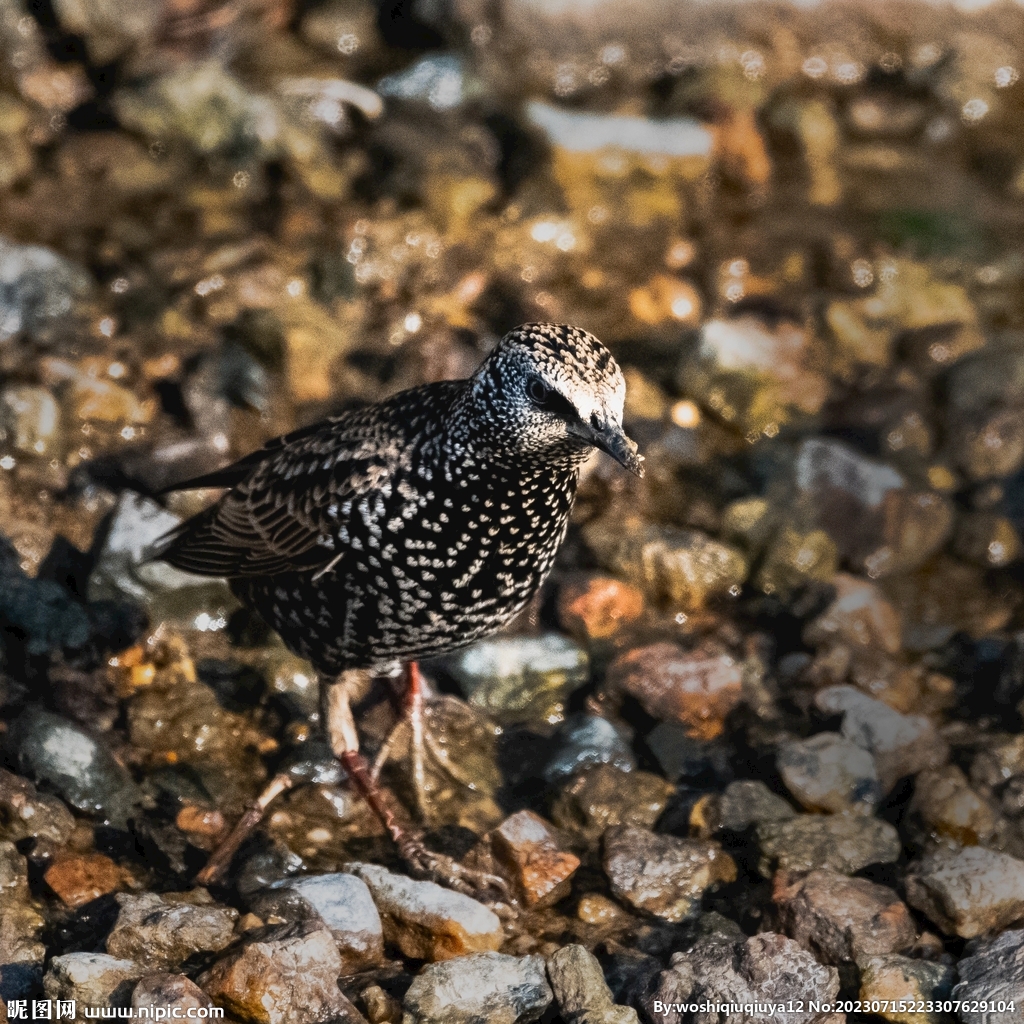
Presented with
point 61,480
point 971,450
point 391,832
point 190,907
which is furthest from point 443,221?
point 190,907

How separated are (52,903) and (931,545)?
179 inches

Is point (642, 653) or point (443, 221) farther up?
point (443, 221)

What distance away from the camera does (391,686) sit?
5.87 metres

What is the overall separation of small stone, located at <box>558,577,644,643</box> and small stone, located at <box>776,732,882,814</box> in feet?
3.75

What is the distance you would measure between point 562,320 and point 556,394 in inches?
144

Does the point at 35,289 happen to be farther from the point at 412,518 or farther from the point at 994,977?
the point at 994,977

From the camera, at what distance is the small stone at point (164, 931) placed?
4250 millimetres

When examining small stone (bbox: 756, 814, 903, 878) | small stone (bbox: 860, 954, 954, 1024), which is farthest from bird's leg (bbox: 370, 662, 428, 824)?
small stone (bbox: 860, 954, 954, 1024)

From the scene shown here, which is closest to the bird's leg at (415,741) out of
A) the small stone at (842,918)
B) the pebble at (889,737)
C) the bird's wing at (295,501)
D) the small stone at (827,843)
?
the bird's wing at (295,501)

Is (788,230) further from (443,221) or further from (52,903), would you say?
(52,903)

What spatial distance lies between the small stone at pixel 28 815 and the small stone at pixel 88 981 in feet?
2.44

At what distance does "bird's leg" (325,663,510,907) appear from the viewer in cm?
497

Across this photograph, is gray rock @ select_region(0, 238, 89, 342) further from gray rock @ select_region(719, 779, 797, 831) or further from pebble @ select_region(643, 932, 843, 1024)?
pebble @ select_region(643, 932, 843, 1024)

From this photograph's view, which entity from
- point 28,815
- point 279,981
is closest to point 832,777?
point 279,981
